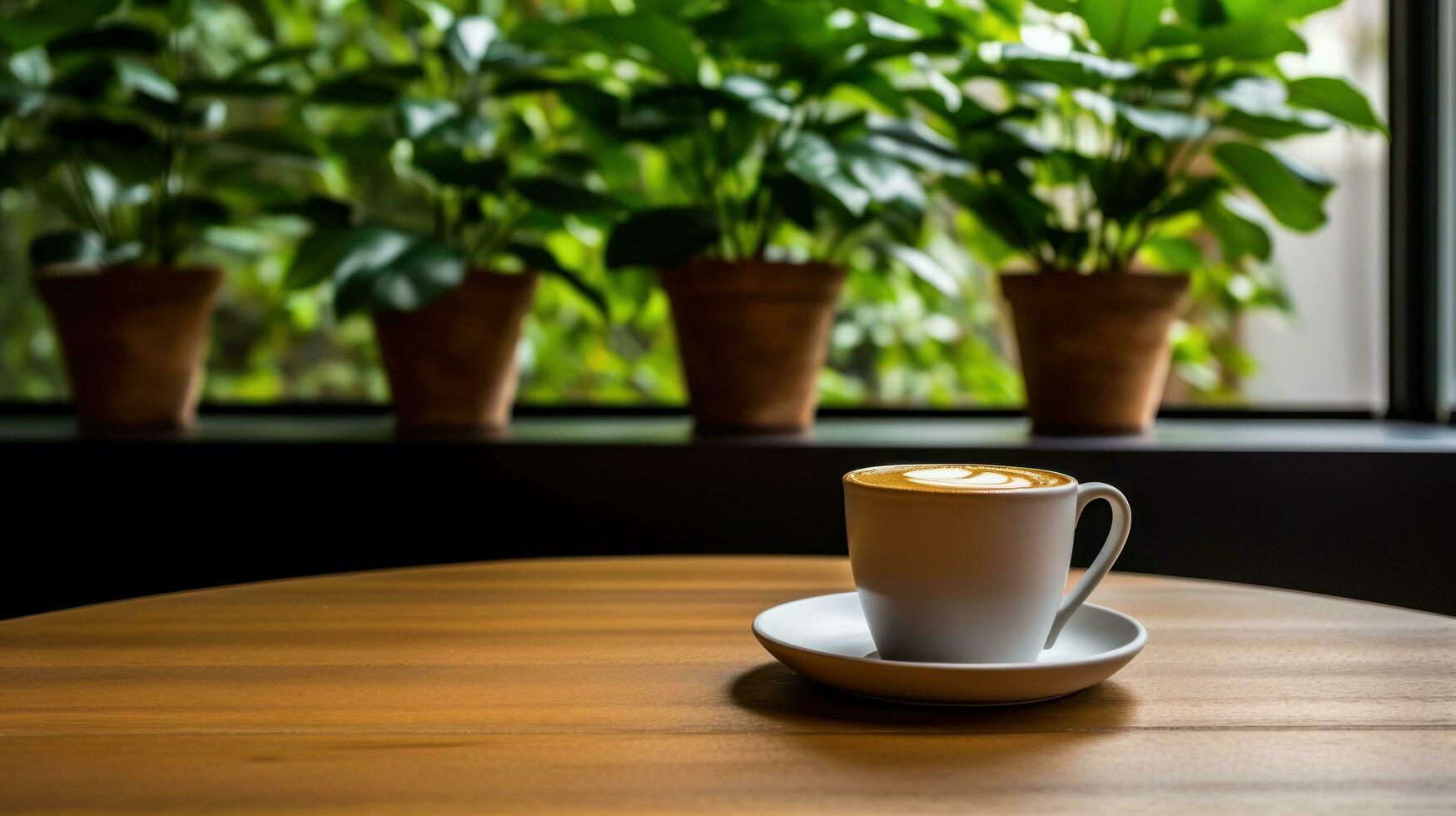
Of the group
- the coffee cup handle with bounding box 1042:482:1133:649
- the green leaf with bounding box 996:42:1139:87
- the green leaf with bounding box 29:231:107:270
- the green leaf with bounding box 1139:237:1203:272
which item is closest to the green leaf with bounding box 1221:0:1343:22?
the green leaf with bounding box 996:42:1139:87

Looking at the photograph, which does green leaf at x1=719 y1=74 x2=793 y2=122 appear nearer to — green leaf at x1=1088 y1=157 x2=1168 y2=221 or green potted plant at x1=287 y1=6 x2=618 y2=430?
green potted plant at x1=287 y1=6 x2=618 y2=430

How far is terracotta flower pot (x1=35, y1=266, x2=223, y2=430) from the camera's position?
157cm

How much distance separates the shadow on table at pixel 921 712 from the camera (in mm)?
499

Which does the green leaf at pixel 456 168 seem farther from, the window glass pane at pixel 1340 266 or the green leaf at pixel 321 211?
the window glass pane at pixel 1340 266

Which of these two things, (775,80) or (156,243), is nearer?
(775,80)

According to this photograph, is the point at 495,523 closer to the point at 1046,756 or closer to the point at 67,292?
the point at 67,292

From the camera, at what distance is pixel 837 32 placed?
145 centimetres

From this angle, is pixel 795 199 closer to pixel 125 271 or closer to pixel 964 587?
pixel 125 271

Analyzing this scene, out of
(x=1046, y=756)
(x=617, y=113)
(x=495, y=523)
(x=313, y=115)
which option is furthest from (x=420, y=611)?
(x=313, y=115)

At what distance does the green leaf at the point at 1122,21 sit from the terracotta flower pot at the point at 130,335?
115 centimetres

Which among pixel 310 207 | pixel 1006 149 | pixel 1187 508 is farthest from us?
pixel 310 207

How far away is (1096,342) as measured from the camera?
1.52 metres

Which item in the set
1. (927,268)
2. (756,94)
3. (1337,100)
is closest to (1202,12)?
(1337,100)

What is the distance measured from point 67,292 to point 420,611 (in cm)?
110
